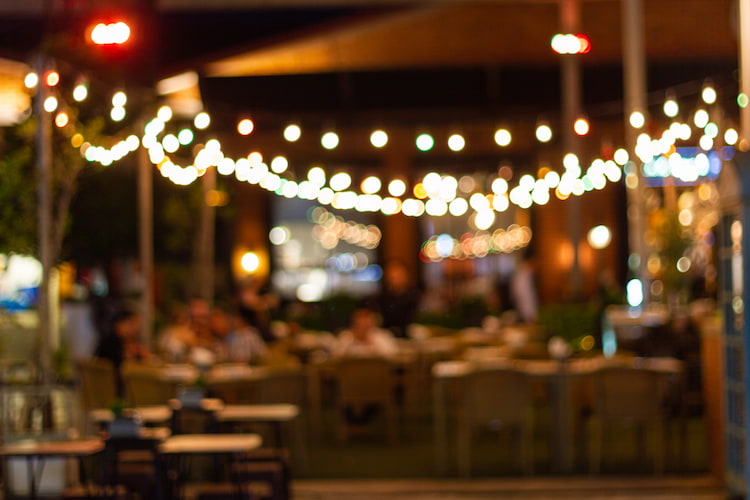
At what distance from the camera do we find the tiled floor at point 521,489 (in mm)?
8828

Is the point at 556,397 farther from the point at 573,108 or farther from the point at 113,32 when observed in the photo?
the point at 573,108

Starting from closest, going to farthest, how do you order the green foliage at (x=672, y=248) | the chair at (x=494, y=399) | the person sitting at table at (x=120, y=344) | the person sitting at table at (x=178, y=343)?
the chair at (x=494, y=399) < the person sitting at table at (x=120, y=344) < the person sitting at table at (x=178, y=343) < the green foliage at (x=672, y=248)

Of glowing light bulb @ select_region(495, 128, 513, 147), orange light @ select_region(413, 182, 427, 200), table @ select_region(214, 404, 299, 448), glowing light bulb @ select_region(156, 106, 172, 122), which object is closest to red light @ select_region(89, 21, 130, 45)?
table @ select_region(214, 404, 299, 448)

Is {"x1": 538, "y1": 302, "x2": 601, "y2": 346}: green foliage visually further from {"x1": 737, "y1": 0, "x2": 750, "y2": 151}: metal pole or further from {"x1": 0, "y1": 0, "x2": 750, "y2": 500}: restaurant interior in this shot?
{"x1": 737, "y1": 0, "x2": 750, "y2": 151}: metal pole

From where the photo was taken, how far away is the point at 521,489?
905 centimetres

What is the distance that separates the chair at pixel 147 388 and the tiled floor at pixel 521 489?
1.39m

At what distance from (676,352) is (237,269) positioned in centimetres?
1721

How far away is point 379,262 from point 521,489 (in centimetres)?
2016

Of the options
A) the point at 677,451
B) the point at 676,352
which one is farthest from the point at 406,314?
the point at 677,451

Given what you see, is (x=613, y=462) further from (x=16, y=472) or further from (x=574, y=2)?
(x=574, y=2)

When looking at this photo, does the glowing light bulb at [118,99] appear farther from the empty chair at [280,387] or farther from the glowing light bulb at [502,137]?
the glowing light bulb at [502,137]

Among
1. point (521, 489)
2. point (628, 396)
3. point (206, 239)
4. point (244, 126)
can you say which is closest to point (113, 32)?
point (244, 126)

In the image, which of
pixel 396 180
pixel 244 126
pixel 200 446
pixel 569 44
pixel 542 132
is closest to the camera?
pixel 200 446

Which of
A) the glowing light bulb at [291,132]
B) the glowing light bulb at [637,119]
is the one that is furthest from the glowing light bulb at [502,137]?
the glowing light bulb at [291,132]
